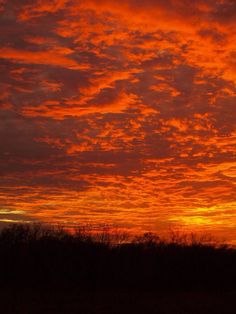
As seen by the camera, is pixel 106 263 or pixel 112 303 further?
pixel 106 263

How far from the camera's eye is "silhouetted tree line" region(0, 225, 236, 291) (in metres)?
16.6

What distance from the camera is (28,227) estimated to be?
64.3ft

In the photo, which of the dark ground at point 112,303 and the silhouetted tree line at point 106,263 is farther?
the silhouetted tree line at point 106,263

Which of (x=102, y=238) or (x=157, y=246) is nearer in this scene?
(x=102, y=238)

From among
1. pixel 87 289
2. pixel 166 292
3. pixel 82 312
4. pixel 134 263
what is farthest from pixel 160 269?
pixel 82 312

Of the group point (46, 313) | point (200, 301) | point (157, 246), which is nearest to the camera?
point (46, 313)

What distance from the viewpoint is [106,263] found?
18125 mm

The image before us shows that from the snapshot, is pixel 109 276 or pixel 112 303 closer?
pixel 112 303

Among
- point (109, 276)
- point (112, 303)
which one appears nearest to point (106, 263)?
point (109, 276)

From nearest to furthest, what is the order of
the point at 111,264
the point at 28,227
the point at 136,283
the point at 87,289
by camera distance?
the point at 87,289 → the point at 136,283 → the point at 111,264 → the point at 28,227

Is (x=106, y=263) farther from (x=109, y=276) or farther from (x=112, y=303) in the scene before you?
(x=112, y=303)

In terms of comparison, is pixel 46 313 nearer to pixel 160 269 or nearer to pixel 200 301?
pixel 200 301

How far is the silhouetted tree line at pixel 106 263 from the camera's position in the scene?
16578 mm

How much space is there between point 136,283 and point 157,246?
14.4ft
